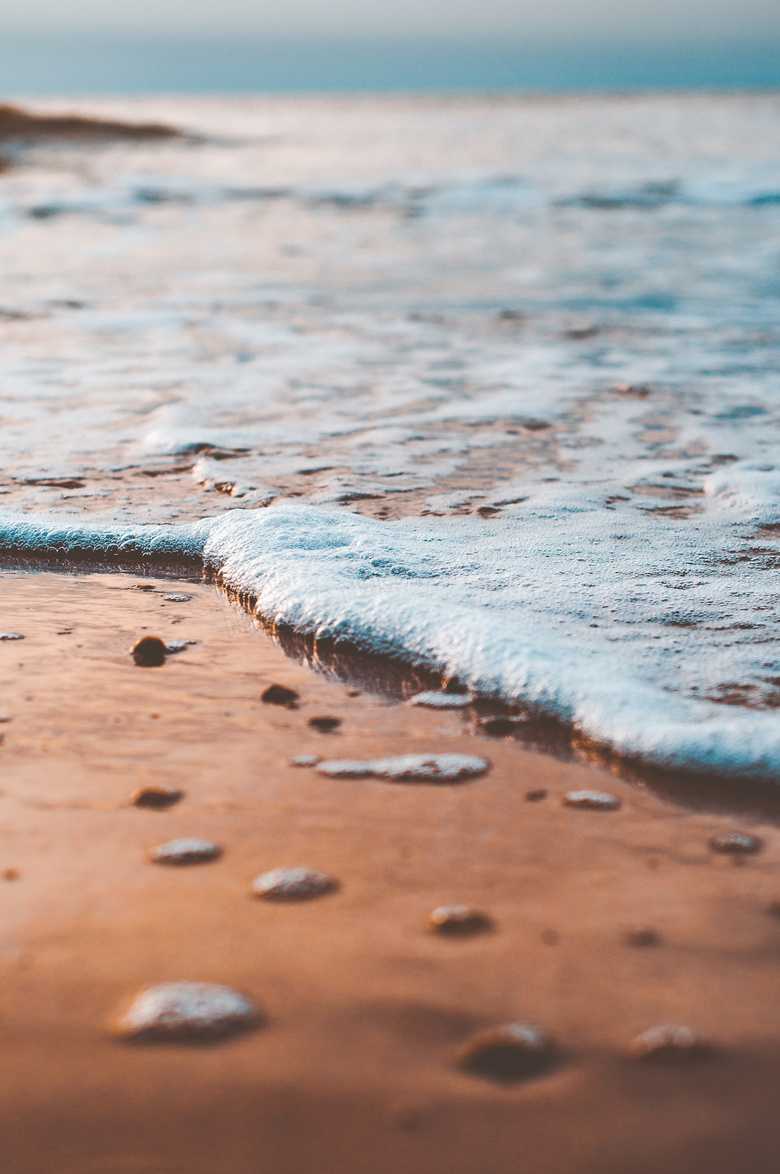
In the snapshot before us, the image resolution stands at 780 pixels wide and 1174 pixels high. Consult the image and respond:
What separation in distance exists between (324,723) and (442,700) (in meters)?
0.28

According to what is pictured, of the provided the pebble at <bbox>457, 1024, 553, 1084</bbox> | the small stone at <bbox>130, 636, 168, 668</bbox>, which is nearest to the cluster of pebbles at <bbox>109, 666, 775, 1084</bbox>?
the pebble at <bbox>457, 1024, 553, 1084</bbox>

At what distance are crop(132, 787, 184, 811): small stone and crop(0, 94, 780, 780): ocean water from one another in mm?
729

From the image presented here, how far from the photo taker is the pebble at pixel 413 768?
1825 mm

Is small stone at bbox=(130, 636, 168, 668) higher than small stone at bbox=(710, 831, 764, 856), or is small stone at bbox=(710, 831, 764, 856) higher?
small stone at bbox=(130, 636, 168, 668)

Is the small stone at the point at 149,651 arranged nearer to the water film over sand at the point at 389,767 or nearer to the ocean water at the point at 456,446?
the water film over sand at the point at 389,767

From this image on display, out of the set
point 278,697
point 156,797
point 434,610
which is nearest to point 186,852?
point 156,797

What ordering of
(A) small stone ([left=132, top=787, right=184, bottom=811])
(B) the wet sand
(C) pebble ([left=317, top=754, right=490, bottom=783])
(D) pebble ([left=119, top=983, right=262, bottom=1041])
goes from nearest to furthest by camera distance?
(B) the wet sand → (D) pebble ([left=119, top=983, right=262, bottom=1041]) → (A) small stone ([left=132, top=787, right=184, bottom=811]) → (C) pebble ([left=317, top=754, right=490, bottom=783])

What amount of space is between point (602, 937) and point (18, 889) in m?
0.85

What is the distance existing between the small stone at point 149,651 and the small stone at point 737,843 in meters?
1.26

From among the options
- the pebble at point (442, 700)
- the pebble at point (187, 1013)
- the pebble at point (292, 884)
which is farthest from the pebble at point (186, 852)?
the pebble at point (442, 700)

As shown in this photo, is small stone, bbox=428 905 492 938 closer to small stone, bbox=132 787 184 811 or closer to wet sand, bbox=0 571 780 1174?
wet sand, bbox=0 571 780 1174

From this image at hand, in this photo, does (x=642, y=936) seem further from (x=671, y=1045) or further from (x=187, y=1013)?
(x=187, y=1013)

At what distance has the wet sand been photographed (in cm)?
111

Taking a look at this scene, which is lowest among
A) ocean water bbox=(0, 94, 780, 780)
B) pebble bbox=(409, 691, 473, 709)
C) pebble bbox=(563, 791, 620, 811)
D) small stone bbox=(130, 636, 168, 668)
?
pebble bbox=(563, 791, 620, 811)
